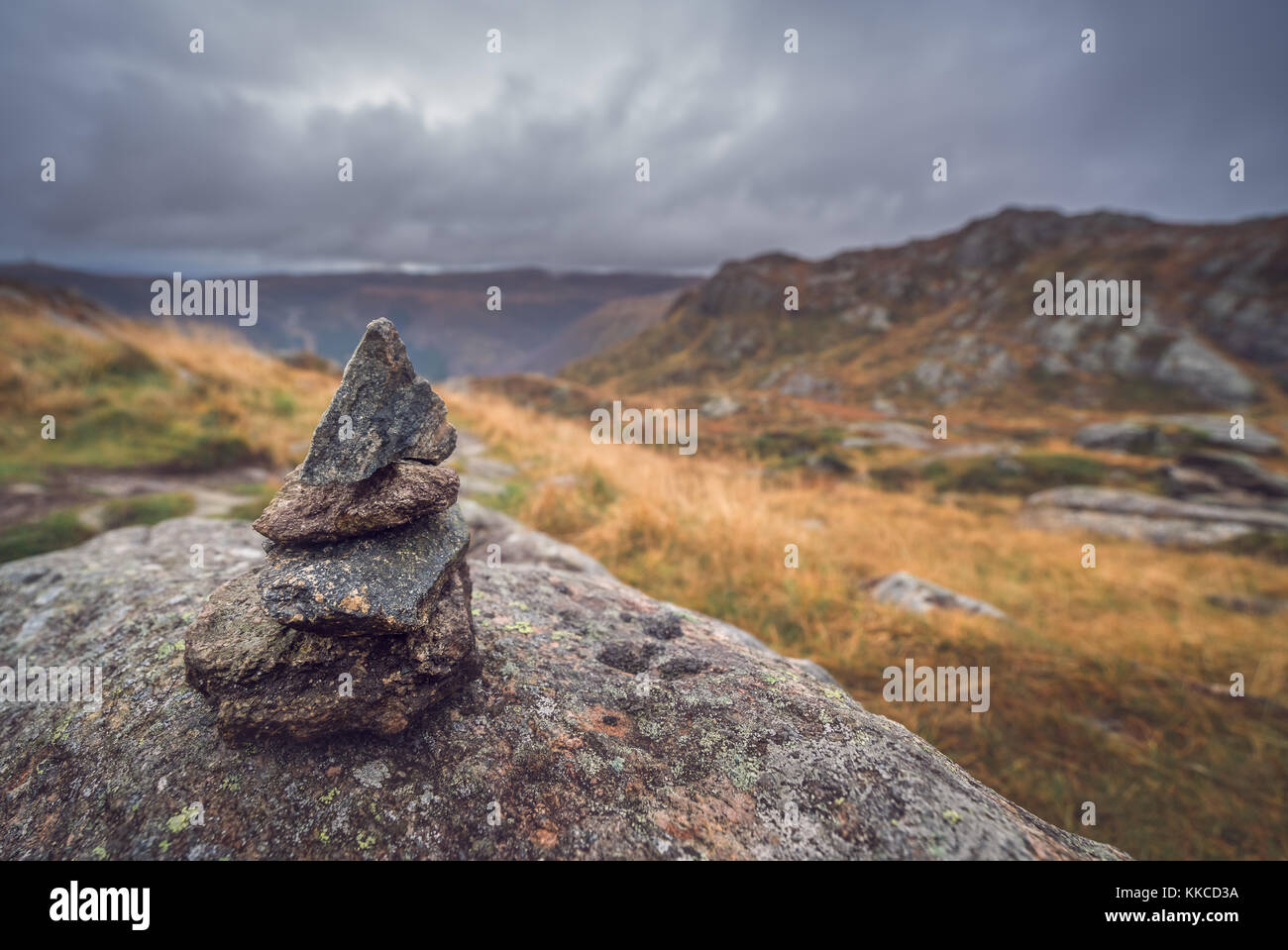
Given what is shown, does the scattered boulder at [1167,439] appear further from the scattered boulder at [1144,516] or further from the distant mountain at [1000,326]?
the distant mountain at [1000,326]

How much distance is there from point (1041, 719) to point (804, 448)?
26370mm

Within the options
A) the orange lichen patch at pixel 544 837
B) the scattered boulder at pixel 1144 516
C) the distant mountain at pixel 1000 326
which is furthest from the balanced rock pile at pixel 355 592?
the distant mountain at pixel 1000 326

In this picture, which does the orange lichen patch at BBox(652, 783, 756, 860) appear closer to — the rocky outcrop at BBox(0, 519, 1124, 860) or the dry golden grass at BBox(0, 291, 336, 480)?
the rocky outcrop at BBox(0, 519, 1124, 860)

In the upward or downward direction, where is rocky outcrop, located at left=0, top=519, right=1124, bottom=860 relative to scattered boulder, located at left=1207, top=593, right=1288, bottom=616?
upward

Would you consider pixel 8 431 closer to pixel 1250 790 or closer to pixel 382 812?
pixel 382 812

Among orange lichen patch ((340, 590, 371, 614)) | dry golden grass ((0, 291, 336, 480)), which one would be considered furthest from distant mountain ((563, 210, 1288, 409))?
orange lichen patch ((340, 590, 371, 614))

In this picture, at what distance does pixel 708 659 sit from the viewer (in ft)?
9.88

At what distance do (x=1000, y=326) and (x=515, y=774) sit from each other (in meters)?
103

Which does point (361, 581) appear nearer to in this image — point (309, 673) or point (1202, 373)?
point (309, 673)

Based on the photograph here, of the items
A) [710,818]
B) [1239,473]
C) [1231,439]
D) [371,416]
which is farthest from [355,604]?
[1231,439]

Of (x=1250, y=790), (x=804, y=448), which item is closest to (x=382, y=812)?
(x=1250, y=790)

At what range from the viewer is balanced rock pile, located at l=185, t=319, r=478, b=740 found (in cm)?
214

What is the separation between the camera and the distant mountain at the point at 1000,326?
61375mm

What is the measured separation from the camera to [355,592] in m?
2.17
